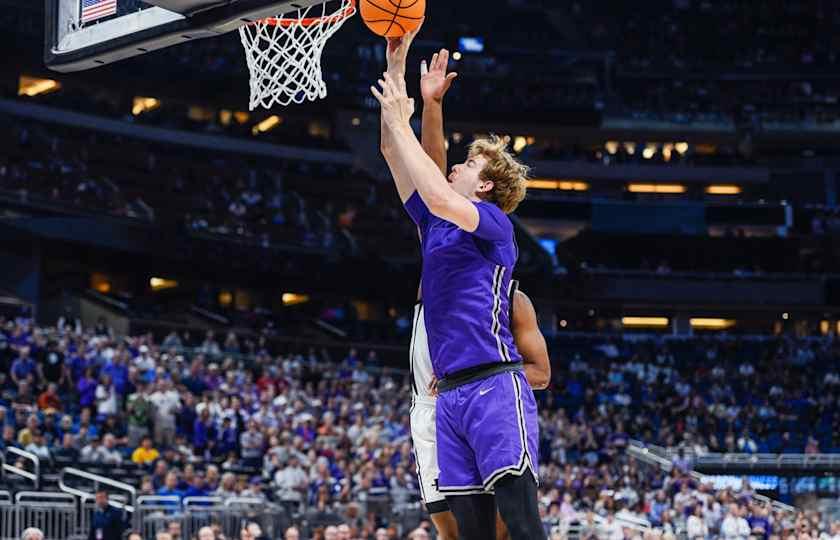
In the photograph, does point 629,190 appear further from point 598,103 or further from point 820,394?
point 820,394

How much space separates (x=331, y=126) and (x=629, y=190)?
10887mm

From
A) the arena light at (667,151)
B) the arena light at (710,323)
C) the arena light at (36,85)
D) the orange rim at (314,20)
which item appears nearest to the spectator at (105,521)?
the orange rim at (314,20)

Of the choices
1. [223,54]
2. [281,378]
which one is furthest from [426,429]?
[223,54]

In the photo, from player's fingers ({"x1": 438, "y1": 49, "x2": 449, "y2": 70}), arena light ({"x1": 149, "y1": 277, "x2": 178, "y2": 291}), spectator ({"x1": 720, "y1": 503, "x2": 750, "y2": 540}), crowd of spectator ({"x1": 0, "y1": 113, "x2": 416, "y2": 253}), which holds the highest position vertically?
crowd of spectator ({"x1": 0, "y1": 113, "x2": 416, "y2": 253})

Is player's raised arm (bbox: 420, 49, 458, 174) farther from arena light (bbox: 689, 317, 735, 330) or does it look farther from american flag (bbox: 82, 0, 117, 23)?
arena light (bbox: 689, 317, 735, 330)

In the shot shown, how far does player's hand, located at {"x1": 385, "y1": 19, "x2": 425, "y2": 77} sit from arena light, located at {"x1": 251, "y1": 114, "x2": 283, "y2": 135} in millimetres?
Answer: 36642

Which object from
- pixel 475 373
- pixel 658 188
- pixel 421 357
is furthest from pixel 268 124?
pixel 475 373

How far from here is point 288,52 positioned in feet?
23.7

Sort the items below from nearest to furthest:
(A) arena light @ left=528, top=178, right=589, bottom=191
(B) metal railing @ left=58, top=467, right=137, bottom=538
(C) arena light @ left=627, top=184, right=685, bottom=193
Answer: (B) metal railing @ left=58, top=467, right=137, bottom=538
(A) arena light @ left=528, top=178, right=589, bottom=191
(C) arena light @ left=627, top=184, right=685, bottom=193

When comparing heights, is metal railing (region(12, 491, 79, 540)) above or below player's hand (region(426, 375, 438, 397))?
below

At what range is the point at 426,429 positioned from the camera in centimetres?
486

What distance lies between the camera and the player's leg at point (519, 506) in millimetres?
4441

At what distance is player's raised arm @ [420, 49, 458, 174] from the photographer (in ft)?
16.7

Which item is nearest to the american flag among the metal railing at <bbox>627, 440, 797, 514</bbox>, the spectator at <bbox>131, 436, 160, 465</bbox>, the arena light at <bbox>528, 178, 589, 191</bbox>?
the spectator at <bbox>131, 436, 160, 465</bbox>
